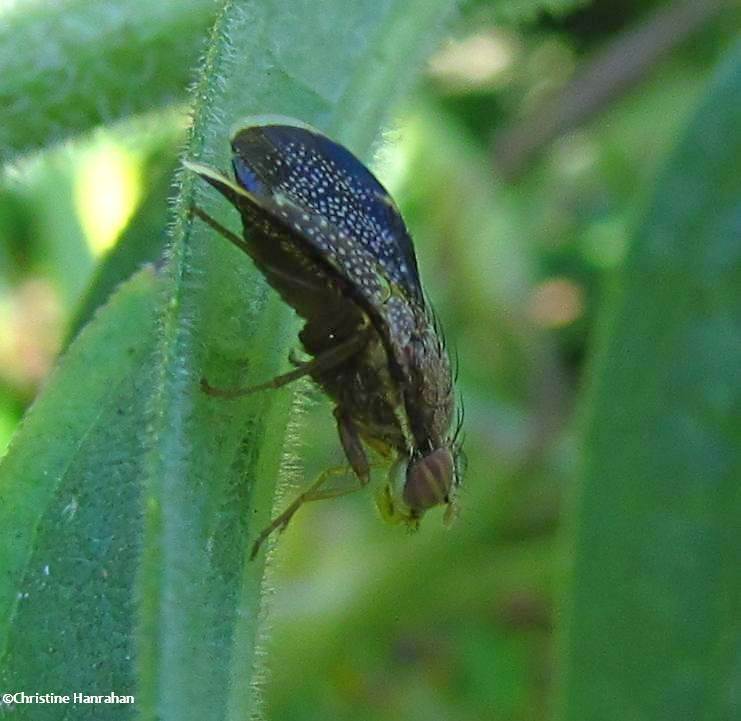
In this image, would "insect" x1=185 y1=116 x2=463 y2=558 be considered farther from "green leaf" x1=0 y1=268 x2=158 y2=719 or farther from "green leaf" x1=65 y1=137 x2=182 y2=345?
"green leaf" x1=65 y1=137 x2=182 y2=345

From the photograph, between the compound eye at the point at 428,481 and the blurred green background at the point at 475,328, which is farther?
the blurred green background at the point at 475,328

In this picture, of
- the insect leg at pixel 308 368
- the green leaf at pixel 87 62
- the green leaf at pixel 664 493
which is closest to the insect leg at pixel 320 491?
the insect leg at pixel 308 368

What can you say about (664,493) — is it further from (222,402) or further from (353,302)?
(222,402)

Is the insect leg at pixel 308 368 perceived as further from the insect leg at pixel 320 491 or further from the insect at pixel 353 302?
the insect leg at pixel 320 491

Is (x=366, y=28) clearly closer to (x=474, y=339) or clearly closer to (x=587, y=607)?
(x=587, y=607)

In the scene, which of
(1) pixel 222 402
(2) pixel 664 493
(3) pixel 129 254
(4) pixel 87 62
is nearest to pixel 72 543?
(1) pixel 222 402

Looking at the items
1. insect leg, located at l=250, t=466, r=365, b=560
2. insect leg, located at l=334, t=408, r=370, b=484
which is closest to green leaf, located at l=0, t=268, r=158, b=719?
insect leg, located at l=250, t=466, r=365, b=560
